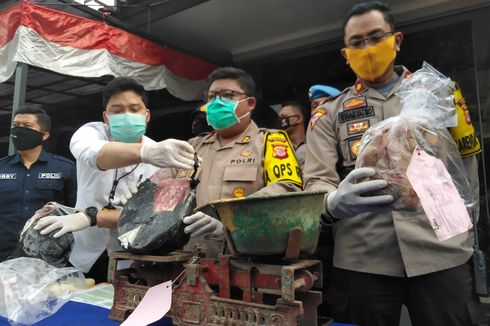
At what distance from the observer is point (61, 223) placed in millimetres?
1693

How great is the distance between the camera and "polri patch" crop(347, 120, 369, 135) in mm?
1495

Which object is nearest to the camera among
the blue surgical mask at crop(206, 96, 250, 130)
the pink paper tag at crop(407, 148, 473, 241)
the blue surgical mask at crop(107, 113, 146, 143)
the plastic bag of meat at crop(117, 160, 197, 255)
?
the pink paper tag at crop(407, 148, 473, 241)

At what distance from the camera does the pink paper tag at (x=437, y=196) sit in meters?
1.02

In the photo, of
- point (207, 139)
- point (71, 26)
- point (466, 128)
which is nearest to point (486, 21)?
point (466, 128)

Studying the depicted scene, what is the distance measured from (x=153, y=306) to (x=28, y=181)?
2.46m

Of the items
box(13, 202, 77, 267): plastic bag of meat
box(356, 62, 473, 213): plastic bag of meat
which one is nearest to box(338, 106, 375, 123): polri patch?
box(356, 62, 473, 213): plastic bag of meat

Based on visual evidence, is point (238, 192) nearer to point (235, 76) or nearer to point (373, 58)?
point (235, 76)

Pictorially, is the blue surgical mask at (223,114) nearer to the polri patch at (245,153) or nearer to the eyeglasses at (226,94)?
the eyeglasses at (226,94)

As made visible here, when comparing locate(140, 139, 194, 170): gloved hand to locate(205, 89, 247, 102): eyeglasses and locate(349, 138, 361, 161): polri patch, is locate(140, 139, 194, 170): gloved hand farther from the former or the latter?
locate(349, 138, 361, 161): polri patch

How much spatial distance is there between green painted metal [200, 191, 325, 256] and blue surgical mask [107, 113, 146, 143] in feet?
3.68

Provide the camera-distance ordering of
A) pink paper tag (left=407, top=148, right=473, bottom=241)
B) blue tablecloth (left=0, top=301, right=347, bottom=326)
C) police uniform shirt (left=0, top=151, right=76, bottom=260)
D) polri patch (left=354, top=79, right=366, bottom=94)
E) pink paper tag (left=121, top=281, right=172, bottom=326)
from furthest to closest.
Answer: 1. police uniform shirt (left=0, top=151, right=76, bottom=260)
2. polri patch (left=354, top=79, right=366, bottom=94)
3. blue tablecloth (left=0, top=301, right=347, bottom=326)
4. pink paper tag (left=121, top=281, right=172, bottom=326)
5. pink paper tag (left=407, top=148, right=473, bottom=241)

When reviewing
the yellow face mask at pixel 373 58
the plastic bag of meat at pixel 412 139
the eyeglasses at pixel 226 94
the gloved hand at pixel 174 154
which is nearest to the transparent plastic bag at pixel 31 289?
the gloved hand at pixel 174 154

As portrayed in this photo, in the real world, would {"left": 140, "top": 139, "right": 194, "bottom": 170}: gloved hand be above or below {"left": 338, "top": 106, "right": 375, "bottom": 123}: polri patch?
below

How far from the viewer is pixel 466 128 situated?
4.74 feet
